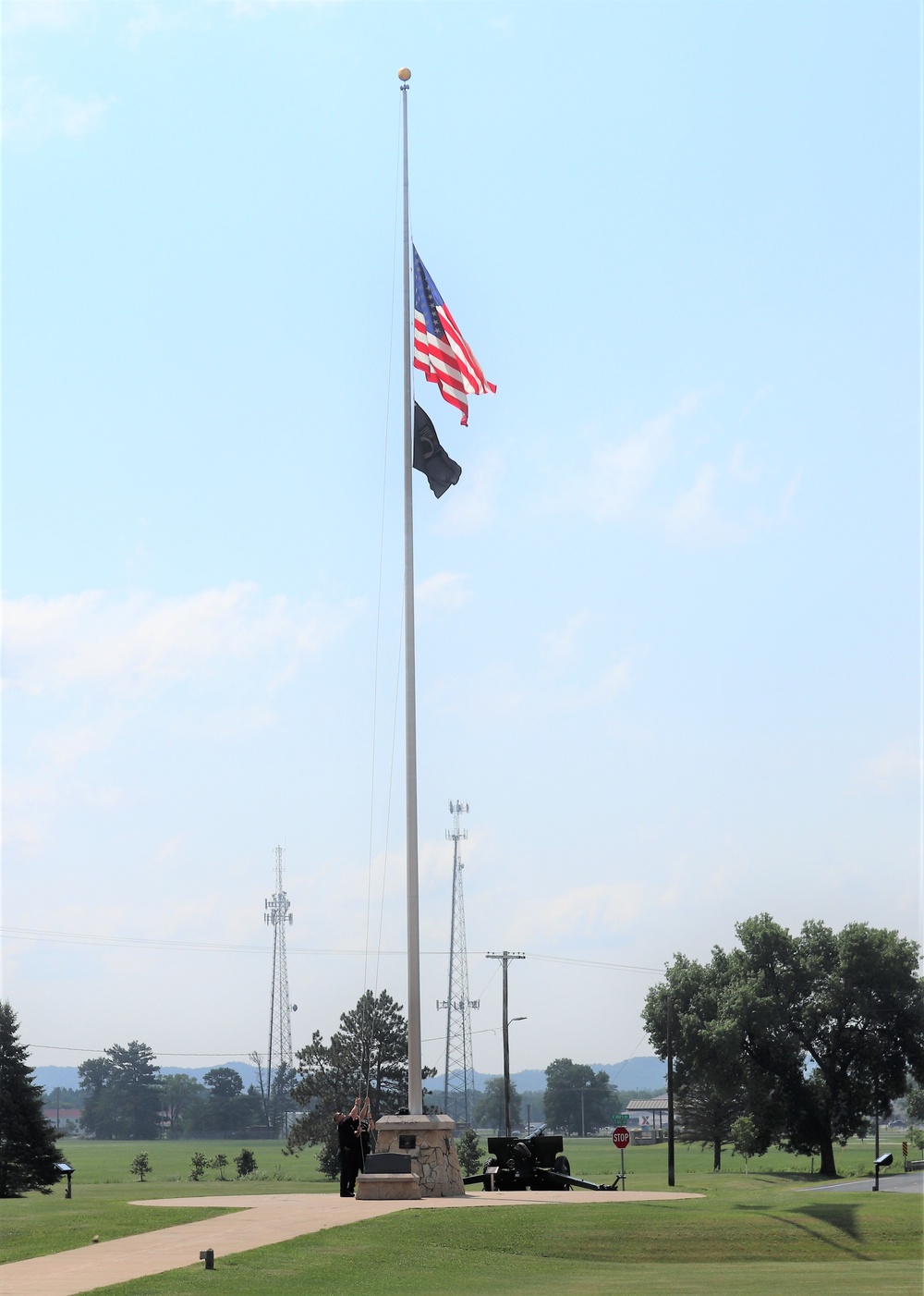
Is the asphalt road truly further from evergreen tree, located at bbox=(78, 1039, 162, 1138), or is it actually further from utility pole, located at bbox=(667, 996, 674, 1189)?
evergreen tree, located at bbox=(78, 1039, 162, 1138)

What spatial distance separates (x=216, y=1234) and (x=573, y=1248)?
4913mm

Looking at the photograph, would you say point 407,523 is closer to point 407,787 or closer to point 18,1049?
point 407,787

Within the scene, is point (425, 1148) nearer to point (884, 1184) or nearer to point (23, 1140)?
point (884, 1184)

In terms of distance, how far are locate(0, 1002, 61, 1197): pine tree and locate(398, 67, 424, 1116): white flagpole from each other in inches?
1373

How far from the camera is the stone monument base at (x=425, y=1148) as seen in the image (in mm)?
24406

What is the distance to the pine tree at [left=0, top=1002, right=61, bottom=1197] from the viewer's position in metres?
55.4

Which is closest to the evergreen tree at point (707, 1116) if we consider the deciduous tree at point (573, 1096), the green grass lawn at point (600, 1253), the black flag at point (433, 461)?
the black flag at point (433, 461)

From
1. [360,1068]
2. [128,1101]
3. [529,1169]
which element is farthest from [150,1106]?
[529,1169]

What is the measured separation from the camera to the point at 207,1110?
170 metres

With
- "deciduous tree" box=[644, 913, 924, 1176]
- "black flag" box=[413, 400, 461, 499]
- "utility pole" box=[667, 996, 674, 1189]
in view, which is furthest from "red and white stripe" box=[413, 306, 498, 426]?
"deciduous tree" box=[644, 913, 924, 1176]

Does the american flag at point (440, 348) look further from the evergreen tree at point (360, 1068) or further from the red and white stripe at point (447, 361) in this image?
the evergreen tree at point (360, 1068)

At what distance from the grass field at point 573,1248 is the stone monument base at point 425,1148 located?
3129 millimetres

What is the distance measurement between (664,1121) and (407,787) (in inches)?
6788

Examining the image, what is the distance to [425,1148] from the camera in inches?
969
